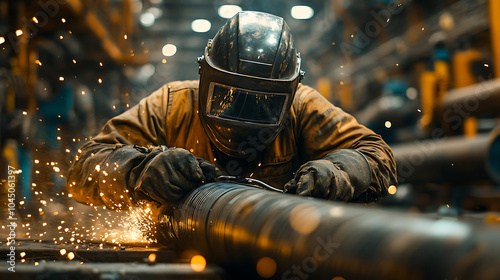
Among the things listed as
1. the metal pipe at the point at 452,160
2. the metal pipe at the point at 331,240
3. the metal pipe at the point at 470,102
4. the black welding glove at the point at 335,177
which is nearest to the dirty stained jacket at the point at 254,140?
the black welding glove at the point at 335,177

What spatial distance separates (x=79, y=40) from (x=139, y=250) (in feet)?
19.7

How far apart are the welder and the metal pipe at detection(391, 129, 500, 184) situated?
1892mm

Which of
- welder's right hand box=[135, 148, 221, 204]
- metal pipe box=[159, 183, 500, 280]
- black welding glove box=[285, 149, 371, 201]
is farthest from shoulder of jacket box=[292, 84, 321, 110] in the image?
metal pipe box=[159, 183, 500, 280]

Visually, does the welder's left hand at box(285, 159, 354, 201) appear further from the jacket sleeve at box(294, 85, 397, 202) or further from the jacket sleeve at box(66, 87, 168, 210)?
the jacket sleeve at box(66, 87, 168, 210)

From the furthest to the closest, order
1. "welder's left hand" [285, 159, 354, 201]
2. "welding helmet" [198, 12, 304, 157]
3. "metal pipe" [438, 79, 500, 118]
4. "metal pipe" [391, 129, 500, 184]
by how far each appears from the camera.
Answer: "metal pipe" [438, 79, 500, 118]
"metal pipe" [391, 129, 500, 184]
"welding helmet" [198, 12, 304, 157]
"welder's left hand" [285, 159, 354, 201]

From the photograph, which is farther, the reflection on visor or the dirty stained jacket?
the dirty stained jacket

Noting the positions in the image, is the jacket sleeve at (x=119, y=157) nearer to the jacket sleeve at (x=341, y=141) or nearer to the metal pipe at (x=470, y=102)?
the jacket sleeve at (x=341, y=141)

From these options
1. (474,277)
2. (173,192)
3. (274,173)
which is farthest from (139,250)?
(474,277)

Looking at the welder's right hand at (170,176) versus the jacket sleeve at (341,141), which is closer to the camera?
the welder's right hand at (170,176)

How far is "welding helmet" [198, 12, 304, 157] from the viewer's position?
2.08 m

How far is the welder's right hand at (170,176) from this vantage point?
→ 1868 millimetres

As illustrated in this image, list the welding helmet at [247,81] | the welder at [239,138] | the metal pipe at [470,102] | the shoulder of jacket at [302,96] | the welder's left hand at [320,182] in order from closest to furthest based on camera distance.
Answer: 1. the welder's left hand at [320,182]
2. the welder at [239,138]
3. the welding helmet at [247,81]
4. the shoulder of jacket at [302,96]
5. the metal pipe at [470,102]

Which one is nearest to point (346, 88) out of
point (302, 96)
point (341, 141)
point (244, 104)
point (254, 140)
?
point (302, 96)

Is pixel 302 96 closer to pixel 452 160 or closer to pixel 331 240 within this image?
pixel 331 240
